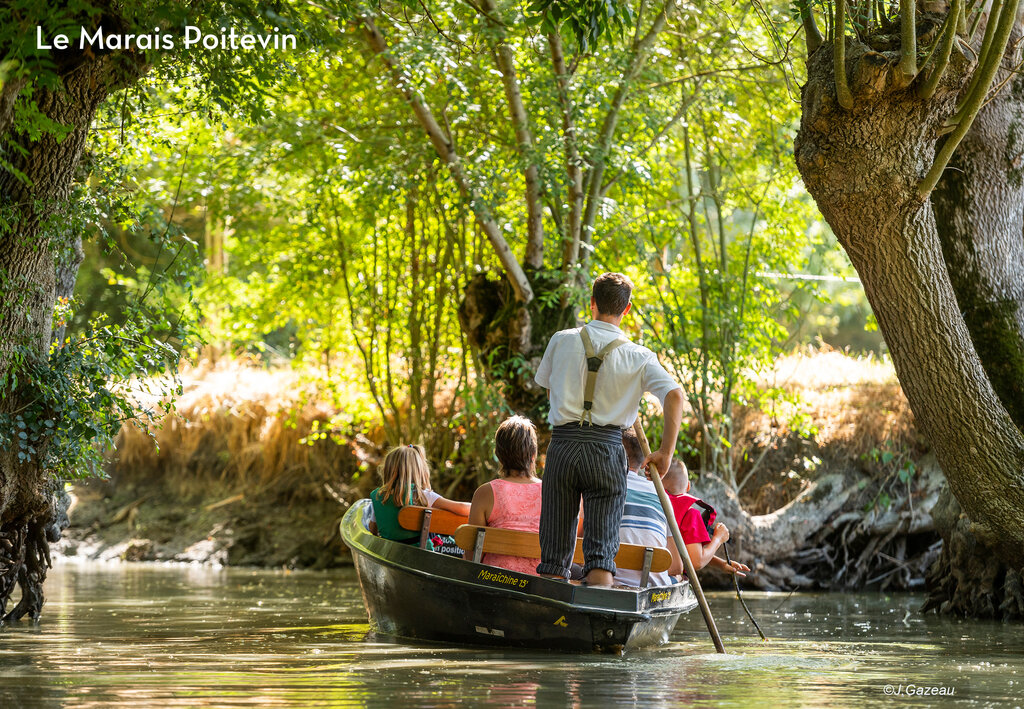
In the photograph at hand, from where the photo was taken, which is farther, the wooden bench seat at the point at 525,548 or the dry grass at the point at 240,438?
the dry grass at the point at 240,438

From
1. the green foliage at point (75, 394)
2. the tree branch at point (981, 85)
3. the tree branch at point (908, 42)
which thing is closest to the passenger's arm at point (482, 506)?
the green foliage at point (75, 394)

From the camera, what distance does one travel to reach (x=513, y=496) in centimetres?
718

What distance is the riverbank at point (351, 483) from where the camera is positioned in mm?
13469

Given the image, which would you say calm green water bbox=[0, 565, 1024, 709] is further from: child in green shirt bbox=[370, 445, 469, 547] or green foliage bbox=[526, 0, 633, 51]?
green foliage bbox=[526, 0, 633, 51]

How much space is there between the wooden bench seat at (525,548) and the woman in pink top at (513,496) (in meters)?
0.12

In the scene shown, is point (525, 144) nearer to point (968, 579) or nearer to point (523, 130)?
point (523, 130)

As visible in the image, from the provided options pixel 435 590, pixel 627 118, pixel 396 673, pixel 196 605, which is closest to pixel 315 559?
pixel 196 605

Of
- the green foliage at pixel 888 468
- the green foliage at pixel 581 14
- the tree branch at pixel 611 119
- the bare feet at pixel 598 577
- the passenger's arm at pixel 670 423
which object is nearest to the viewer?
the passenger's arm at pixel 670 423

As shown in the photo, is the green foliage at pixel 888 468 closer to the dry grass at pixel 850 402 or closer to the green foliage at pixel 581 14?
the dry grass at pixel 850 402

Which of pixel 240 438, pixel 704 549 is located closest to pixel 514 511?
pixel 704 549

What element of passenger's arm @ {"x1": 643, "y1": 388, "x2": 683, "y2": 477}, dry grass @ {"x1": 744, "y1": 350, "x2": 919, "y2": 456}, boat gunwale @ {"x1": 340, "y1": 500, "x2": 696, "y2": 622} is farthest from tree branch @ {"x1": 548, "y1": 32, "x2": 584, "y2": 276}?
passenger's arm @ {"x1": 643, "y1": 388, "x2": 683, "y2": 477}

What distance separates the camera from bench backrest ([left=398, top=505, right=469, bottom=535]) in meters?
7.72

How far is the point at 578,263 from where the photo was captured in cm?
1218

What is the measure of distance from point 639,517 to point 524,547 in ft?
2.60
